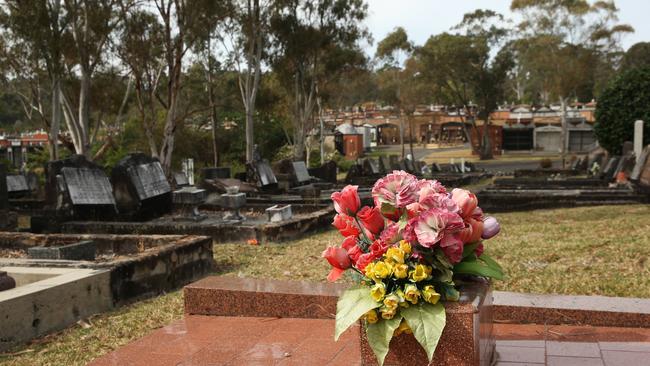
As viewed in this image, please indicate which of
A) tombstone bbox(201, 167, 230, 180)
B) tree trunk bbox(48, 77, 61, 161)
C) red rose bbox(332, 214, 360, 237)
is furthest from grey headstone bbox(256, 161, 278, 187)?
red rose bbox(332, 214, 360, 237)

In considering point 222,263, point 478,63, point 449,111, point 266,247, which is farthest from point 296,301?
point 449,111

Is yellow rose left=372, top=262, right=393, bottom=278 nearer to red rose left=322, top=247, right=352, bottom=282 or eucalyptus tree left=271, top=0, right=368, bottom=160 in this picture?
red rose left=322, top=247, right=352, bottom=282

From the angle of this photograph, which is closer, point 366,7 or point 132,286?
point 132,286

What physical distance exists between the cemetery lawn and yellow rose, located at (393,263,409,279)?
1914 mm

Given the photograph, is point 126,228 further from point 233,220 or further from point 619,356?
point 619,356

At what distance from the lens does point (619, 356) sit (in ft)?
12.0

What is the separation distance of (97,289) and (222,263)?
2.45 metres

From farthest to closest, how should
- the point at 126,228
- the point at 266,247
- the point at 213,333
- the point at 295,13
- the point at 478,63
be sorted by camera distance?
the point at 478,63
the point at 295,13
the point at 126,228
the point at 266,247
the point at 213,333

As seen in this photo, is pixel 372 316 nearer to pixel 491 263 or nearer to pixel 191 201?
pixel 491 263

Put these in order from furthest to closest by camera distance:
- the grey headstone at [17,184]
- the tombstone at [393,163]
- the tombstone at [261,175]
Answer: the tombstone at [393,163]
the grey headstone at [17,184]
the tombstone at [261,175]

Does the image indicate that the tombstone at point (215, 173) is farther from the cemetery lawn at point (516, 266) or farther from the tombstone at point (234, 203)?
the cemetery lawn at point (516, 266)

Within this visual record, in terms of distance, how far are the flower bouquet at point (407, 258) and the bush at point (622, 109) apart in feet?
80.0

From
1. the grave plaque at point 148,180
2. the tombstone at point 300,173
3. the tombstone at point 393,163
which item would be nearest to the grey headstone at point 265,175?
the tombstone at point 300,173

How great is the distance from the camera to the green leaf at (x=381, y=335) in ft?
9.09
